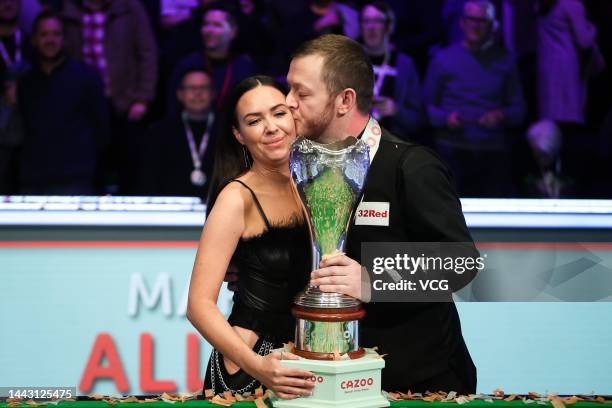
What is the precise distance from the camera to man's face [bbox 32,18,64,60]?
17.1 ft

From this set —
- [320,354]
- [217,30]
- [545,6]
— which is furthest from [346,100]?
[545,6]

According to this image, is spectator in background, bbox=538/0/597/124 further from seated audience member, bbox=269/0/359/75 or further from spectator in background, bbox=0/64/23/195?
spectator in background, bbox=0/64/23/195

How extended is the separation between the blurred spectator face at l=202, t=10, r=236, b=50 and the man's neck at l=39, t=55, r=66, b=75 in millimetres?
851

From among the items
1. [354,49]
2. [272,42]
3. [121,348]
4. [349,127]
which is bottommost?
[121,348]

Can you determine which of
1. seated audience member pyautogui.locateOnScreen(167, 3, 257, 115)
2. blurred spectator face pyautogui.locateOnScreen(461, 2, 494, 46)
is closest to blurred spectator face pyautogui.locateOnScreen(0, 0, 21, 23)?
seated audience member pyautogui.locateOnScreen(167, 3, 257, 115)

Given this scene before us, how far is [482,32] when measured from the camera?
17.5 feet

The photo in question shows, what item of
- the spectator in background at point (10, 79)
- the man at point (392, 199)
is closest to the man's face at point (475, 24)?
the spectator in background at point (10, 79)

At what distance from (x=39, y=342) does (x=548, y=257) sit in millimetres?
2776

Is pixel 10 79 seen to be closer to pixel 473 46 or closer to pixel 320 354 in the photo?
pixel 473 46

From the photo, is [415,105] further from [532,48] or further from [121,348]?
[121,348]

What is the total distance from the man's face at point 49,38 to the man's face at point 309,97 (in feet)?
10.2

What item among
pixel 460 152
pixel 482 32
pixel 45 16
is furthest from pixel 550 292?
pixel 45 16

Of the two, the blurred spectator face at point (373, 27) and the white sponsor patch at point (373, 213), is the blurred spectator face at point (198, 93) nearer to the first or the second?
the blurred spectator face at point (373, 27)

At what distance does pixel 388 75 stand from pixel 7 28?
7.41 feet
